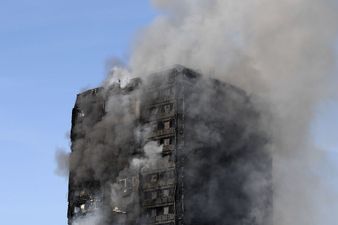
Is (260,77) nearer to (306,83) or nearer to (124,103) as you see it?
(306,83)

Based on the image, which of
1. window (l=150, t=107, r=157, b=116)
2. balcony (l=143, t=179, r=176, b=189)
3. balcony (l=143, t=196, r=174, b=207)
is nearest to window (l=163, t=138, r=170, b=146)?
window (l=150, t=107, r=157, b=116)

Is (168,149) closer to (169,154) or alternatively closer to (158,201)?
(169,154)

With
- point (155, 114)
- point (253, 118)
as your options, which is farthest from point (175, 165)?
point (253, 118)

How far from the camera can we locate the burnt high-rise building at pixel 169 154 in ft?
396

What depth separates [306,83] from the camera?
119m

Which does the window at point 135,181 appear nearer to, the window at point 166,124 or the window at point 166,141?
the window at point 166,141

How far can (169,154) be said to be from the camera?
396 feet

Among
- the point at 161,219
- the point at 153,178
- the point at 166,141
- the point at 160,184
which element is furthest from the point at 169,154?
the point at 161,219

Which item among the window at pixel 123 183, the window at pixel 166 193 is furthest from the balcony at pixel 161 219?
the window at pixel 123 183

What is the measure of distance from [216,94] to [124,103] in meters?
15.6

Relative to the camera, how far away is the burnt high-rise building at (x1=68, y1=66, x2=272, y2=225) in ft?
396

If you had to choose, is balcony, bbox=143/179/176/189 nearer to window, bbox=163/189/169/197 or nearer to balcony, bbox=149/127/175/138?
window, bbox=163/189/169/197

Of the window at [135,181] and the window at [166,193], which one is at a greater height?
the window at [135,181]

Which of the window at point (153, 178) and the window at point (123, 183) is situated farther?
the window at point (123, 183)
